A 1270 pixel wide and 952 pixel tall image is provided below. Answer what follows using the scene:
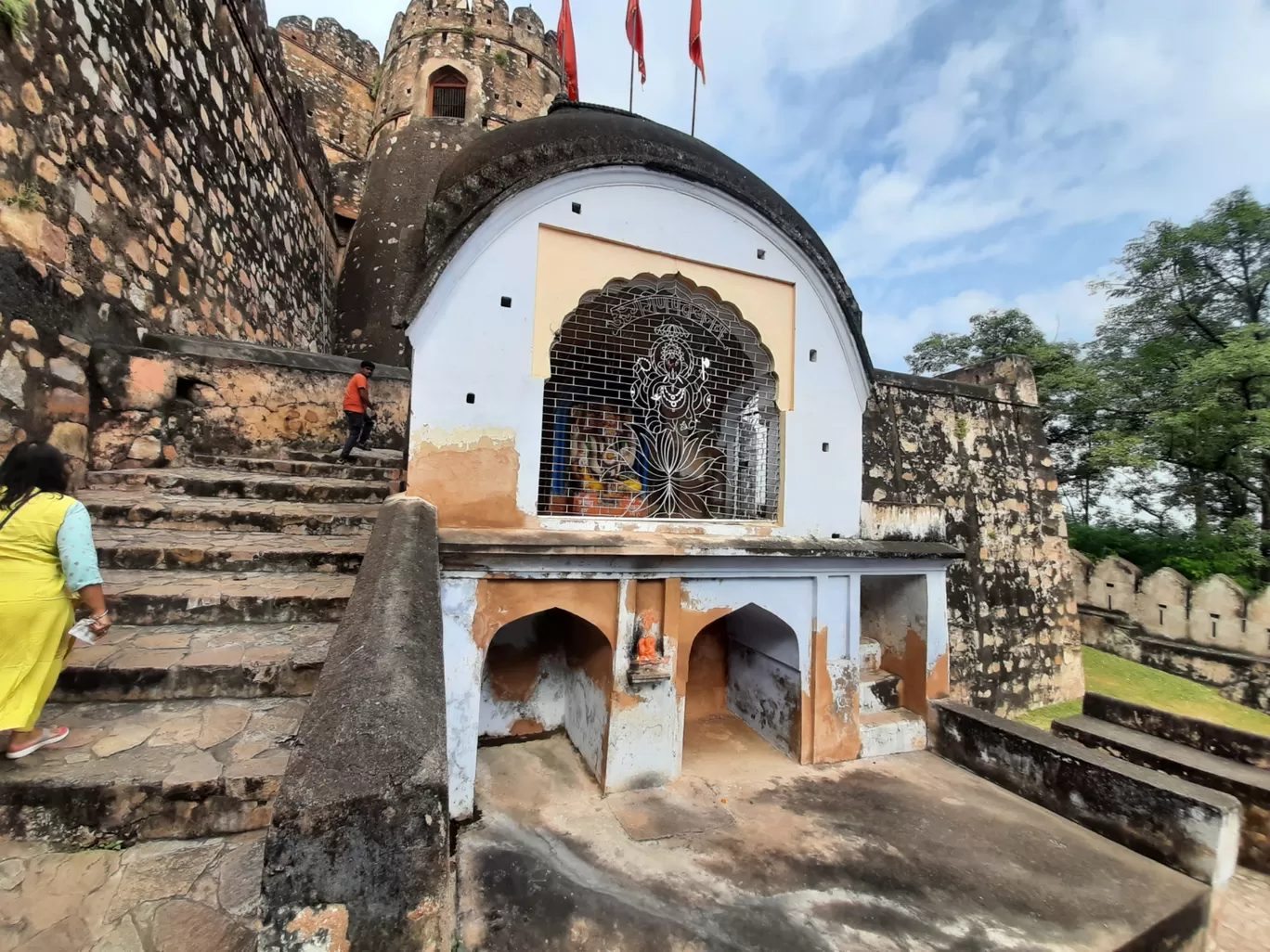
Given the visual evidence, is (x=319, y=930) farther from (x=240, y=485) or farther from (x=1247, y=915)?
(x=1247, y=915)

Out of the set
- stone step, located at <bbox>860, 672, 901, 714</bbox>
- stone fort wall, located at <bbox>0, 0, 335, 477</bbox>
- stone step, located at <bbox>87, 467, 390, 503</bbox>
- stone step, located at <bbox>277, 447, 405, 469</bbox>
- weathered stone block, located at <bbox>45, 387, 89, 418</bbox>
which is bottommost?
stone step, located at <bbox>860, 672, 901, 714</bbox>

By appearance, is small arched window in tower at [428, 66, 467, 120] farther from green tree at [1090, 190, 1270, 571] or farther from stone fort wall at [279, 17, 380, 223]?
green tree at [1090, 190, 1270, 571]

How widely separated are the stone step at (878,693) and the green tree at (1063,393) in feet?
29.1

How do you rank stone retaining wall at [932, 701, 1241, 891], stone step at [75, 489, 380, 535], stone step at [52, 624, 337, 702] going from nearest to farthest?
stone step at [52, 624, 337, 702] → stone step at [75, 489, 380, 535] → stone retaining wall at [932, 701, 1241, 891]

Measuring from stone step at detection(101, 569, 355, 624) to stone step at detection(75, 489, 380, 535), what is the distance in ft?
2.06

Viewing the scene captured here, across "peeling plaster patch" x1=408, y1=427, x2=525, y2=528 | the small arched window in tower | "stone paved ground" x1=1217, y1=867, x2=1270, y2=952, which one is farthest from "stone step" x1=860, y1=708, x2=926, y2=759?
the small arched window in tower

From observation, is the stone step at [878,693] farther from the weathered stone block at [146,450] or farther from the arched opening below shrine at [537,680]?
→ the weathered stone block at [146,450]

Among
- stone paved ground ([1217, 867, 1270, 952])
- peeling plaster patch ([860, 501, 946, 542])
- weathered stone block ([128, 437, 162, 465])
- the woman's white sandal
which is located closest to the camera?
the woman's white sandal

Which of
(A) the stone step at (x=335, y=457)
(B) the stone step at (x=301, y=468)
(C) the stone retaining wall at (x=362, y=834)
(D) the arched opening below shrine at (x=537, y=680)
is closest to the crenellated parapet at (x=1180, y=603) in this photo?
(D) the arched opening below shrine at (x=537, y=680)

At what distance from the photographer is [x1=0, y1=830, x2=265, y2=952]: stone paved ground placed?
1385 mm

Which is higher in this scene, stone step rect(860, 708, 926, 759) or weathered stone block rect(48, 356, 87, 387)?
weathered stone block rect(48, 356, 87, 387)

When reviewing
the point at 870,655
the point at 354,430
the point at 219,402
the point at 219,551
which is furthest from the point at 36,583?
the point at 870,655

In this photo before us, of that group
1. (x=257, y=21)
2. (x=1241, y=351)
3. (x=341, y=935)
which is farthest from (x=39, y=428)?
(x=1241, y=351)

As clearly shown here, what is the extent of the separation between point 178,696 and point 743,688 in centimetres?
519
